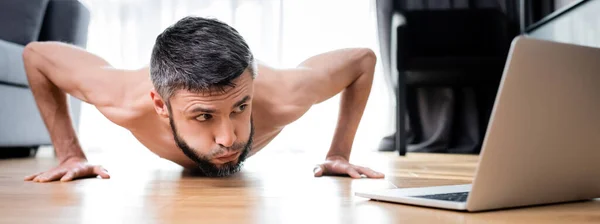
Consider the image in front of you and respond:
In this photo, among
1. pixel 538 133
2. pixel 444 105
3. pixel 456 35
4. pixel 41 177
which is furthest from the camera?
pixel 444 105

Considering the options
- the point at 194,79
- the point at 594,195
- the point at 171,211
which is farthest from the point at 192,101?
the point at 594,195

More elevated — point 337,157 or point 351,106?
point 351,106

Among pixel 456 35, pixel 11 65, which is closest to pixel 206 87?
pixel 11 65

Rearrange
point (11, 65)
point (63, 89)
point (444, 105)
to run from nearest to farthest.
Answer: point (63, 89) < point (11, 65) < point (444, 105)

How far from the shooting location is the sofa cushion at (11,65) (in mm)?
2307

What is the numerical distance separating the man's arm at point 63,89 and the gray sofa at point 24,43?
2.76 ft

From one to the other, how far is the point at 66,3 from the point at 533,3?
238cm

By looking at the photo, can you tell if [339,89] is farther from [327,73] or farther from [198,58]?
[198,58]

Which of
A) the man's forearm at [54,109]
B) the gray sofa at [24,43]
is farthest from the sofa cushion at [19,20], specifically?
the man's forearm at [54,109]

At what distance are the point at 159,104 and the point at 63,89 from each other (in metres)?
0.37

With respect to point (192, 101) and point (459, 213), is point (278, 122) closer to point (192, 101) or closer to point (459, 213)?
point (192, 101)

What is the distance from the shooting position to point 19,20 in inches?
107

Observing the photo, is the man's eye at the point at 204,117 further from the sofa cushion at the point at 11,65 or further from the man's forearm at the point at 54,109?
the sofa cushion at the point at 11,65

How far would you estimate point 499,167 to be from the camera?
752mm
